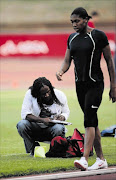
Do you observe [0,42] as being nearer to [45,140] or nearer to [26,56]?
[26,56]

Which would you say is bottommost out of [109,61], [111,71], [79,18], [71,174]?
[71,174]

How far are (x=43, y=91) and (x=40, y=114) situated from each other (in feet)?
1.37

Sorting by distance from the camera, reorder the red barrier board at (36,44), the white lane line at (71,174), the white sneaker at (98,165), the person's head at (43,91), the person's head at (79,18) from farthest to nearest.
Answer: the red barrier board at (36,44)
the person's head at (43,91)
the white sneaker at (98,165)
the person's head at (79,18)
the white lane line at (71,174)

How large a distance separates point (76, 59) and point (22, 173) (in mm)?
1424

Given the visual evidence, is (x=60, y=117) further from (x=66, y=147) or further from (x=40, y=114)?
(x=66, y=147)

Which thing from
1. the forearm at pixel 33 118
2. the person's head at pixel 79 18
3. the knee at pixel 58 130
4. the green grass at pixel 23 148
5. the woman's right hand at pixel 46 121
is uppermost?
the person's head at pixel 79 18

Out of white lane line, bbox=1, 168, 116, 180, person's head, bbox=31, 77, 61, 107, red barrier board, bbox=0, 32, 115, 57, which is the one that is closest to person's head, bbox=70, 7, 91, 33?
person's head, bbox=31, 77, 61, 107

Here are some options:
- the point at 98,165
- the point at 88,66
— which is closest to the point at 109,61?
the point at 88,66

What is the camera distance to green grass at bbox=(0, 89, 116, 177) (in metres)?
6.34

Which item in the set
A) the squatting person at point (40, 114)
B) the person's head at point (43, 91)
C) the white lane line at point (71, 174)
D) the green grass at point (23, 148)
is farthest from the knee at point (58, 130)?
the white lane line at point (71, 174)

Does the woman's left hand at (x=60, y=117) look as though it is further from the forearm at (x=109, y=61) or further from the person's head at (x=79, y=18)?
the person's head at (x=79, y=18)

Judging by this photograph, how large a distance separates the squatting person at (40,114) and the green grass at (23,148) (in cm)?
34

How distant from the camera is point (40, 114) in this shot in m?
7.66

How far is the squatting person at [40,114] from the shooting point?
7500mm
